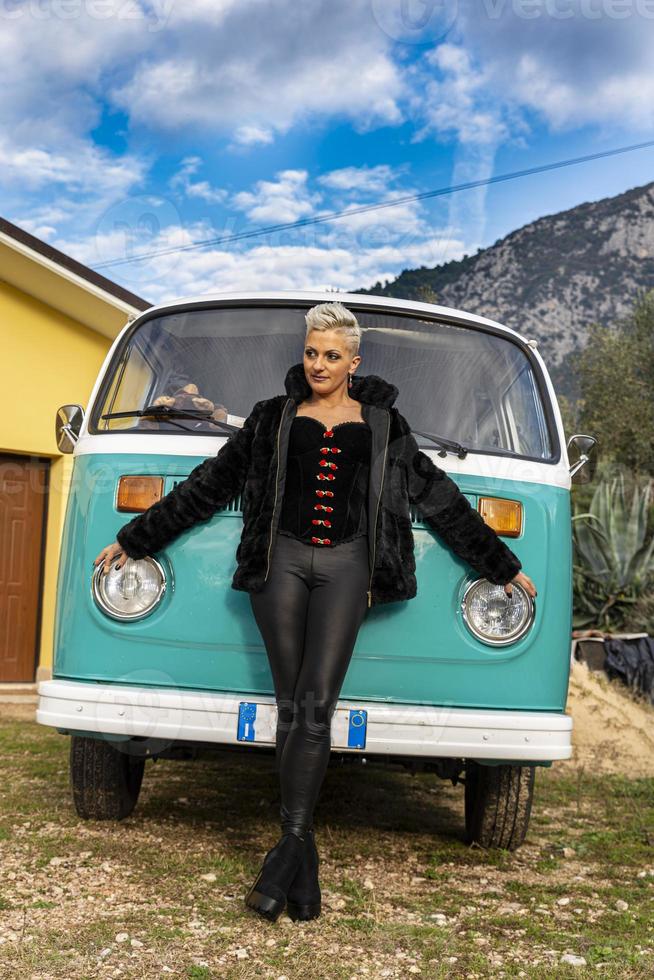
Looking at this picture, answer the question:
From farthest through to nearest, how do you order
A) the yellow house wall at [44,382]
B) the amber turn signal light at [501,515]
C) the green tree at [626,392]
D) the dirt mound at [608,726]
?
the green tree at [626,392] < the yellow house wall at [44,382] < the dirt mound at [608,726] < the amber turn signal light at [501,515]

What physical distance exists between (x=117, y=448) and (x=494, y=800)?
224 centimetres

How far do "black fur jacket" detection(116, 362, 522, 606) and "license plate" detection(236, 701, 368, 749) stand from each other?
0.44 metres

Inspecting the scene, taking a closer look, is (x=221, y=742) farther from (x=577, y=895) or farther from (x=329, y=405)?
(x=577, y=895)

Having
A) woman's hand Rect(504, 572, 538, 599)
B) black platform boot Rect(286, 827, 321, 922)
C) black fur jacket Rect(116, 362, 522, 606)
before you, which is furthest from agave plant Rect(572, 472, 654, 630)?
black platform boot Rect(286, 827, 321, 922)

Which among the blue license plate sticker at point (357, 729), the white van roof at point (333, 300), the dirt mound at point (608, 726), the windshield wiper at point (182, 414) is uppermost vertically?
the white van roof at point (333, 300)

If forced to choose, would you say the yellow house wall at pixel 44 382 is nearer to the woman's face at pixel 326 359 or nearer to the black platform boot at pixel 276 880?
the woman's face at pixel 326 359

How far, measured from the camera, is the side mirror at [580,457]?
182 inches

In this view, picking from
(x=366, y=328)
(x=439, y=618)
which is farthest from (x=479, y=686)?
(x=366, y=328)

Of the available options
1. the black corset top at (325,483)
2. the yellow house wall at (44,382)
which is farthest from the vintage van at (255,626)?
the yellow house wall at (44,382)

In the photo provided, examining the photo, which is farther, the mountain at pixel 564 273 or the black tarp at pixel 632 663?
the mountain at pixel 564 273

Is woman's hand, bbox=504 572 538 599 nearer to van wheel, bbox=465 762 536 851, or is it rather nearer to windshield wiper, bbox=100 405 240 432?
van wheel, bbox=465 762 536 851

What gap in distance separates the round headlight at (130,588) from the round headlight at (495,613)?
1186 millimetres

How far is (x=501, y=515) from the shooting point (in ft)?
13.1

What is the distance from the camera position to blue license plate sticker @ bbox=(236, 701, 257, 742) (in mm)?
3678
